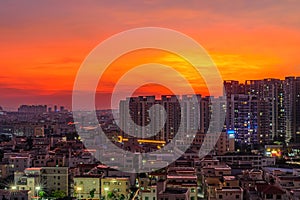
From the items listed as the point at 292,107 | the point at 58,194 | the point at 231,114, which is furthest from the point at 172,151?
the point at 292,107

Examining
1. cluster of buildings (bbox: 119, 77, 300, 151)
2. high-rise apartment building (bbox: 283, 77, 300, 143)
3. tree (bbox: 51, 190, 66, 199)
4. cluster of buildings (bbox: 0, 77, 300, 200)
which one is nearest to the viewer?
cluster of buildings (bbox: 0, 77, 300, 200)

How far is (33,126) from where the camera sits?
16.7 m

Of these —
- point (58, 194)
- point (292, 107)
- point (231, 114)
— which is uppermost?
point (292, 107)

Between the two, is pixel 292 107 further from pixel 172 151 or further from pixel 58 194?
pixel 58 194

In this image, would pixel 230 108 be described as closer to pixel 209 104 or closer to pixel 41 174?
pixel 209 104

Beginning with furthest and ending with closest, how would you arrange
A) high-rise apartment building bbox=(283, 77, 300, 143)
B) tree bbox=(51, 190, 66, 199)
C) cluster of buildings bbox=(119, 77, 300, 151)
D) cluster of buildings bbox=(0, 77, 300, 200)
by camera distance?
high-rise apartment building bbox=(283, 77, 300, 143)
cluster of buildings bbox=(119, 77, 300, 151)
tree bbox=(51, 190, 66, 199)
cluster of buildings bbox=(0, 77, 300, 200)

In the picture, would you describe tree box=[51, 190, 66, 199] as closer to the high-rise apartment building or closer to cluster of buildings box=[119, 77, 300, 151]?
cluster of buildings box=[119, 77, 300, 151]

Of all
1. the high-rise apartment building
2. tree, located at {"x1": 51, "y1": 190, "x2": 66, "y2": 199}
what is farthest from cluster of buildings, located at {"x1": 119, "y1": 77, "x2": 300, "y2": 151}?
tree, located at {"x1": 51, "y1": 190, "x2": 66, "y2": 199}

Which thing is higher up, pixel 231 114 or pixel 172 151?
pixel 231 114

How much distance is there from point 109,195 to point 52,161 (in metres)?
1.97

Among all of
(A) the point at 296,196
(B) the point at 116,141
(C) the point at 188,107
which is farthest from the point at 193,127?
(A) the point at 296,196

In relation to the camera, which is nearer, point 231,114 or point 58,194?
point 58,194

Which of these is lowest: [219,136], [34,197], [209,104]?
[34,197]

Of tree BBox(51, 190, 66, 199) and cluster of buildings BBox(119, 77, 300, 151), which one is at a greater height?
cluster of buildings BBox(119, 77, 300, 151)
